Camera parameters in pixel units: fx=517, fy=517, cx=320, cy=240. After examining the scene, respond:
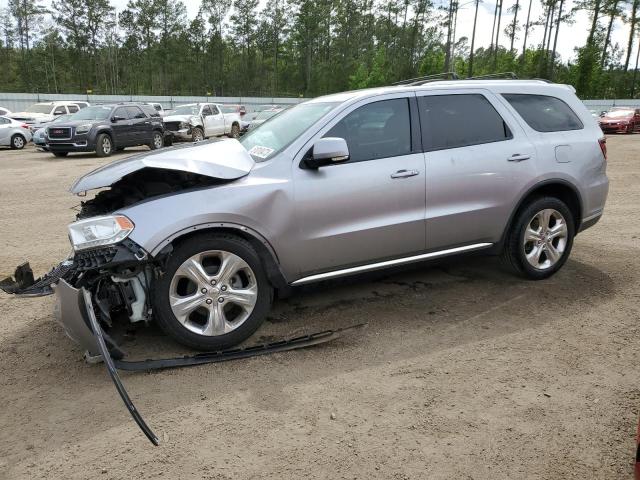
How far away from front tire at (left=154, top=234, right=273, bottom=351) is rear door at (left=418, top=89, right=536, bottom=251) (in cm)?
151

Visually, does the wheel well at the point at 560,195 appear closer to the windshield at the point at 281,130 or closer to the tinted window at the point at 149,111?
the windshield at the point at 281,130

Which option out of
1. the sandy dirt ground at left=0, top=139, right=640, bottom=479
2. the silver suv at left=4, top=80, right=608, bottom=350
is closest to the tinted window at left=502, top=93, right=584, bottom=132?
the silver suv at left=4, top=80, right=608, bottom=350

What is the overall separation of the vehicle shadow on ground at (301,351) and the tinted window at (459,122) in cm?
126

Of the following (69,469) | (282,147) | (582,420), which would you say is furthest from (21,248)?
(582,420)

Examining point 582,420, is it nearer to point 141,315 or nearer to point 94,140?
point 141,315

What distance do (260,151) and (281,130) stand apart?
34 centimetres

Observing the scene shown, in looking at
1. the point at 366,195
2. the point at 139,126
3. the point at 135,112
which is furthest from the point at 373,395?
the point at 135,112

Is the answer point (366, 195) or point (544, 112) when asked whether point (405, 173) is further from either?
point (544, 112)

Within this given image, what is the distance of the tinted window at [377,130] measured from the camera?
13.0ft

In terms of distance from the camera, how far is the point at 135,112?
60.0 ft

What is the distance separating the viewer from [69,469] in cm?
249

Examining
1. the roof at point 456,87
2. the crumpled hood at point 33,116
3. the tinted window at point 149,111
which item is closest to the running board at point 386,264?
the roof at point 456,87

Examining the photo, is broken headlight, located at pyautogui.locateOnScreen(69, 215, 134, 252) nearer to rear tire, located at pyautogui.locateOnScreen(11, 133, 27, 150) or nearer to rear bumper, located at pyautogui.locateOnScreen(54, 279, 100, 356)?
rear bumper, located at pyautogui.locateOnScreen(54, 279, 100, 356)

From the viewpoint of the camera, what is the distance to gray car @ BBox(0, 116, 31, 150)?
1978 cm
